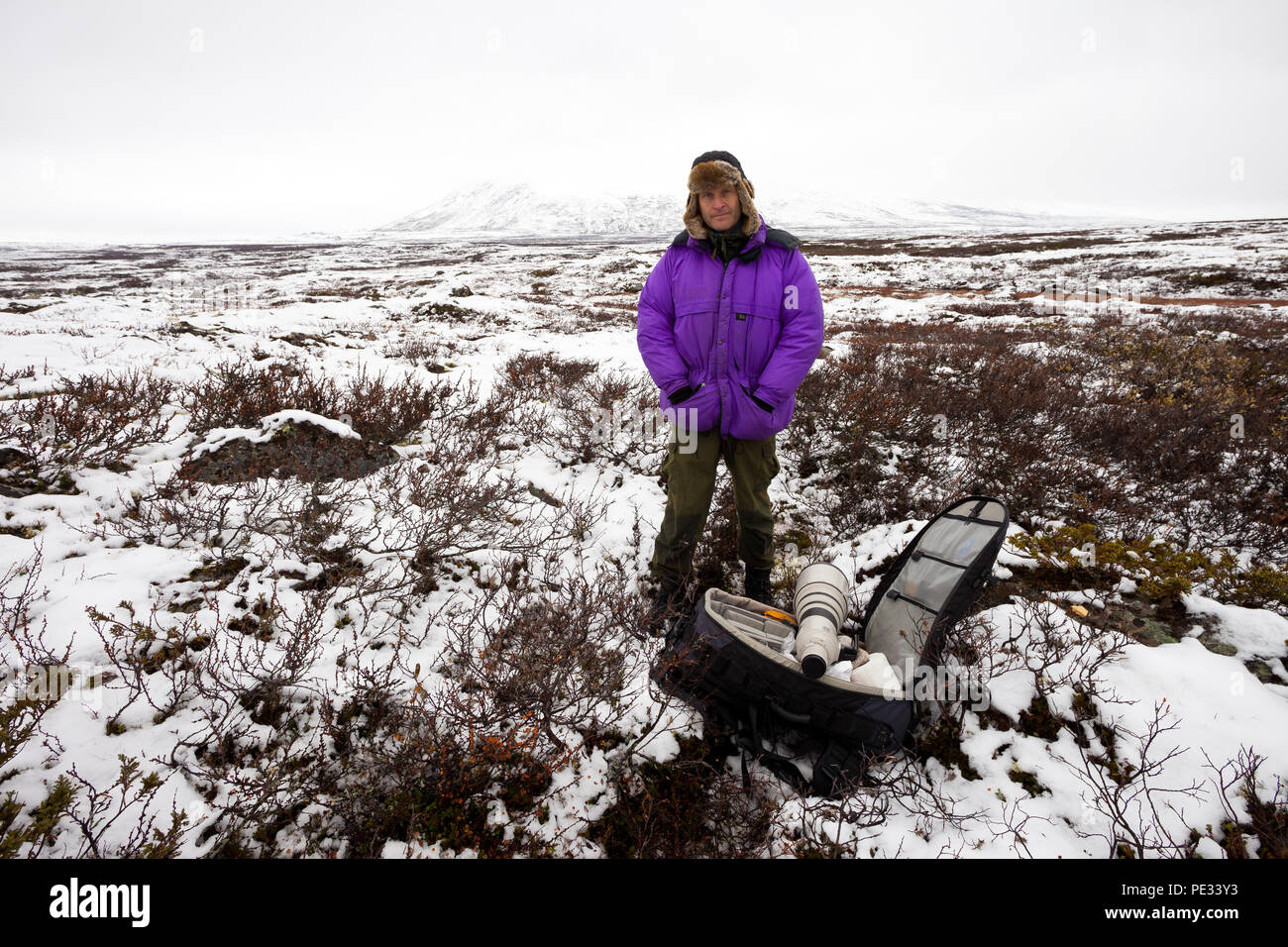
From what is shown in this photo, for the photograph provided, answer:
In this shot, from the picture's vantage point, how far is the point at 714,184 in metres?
2.52

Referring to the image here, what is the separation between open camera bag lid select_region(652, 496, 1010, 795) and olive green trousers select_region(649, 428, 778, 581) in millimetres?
487

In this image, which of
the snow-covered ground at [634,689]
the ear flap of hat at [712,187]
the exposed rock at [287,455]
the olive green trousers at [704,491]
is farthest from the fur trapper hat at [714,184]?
the exposed rock at [287,455]

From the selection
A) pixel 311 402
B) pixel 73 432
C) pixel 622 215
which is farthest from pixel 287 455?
pixel 622 215

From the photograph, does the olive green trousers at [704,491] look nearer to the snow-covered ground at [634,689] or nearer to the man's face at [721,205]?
the snow-covered ground at [634,689]

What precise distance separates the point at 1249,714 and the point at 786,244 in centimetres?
310

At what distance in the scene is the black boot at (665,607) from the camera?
2.97m

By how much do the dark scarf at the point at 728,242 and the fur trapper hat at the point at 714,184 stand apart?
23 mm

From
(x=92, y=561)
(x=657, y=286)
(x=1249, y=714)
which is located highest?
(x=657, y=286)

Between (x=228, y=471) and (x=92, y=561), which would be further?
(x=228, y=471)

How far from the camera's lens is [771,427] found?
2.83m

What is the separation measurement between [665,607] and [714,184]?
250cm

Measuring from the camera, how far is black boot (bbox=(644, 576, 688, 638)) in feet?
9.74
